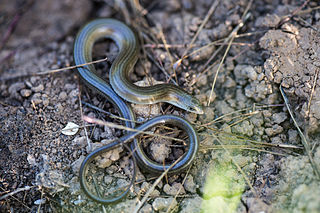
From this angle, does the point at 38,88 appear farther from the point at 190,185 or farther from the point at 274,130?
the point at 274,130

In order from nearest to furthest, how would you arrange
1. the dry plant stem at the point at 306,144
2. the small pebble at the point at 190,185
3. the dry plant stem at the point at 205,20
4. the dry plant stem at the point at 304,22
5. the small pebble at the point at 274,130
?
the dry plant stem at the point at 306,144 → the small pebble at the point at 190,185 → the small pebble at the point at 274,130 → the dry plant stem at the point at 304,22 → the dry plant stem at the point at 205,20

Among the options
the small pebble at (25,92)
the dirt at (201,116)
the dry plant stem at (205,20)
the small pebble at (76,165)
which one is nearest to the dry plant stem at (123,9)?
the dirt at (201,116)

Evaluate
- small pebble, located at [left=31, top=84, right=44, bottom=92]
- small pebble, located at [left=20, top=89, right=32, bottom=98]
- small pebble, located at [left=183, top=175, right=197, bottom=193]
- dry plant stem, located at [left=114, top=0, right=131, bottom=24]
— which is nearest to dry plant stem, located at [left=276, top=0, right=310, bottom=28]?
dry plant stem, located at [left=114, top=0, right=131, bottom=24]

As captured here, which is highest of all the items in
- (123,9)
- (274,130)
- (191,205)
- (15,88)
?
(123,9)

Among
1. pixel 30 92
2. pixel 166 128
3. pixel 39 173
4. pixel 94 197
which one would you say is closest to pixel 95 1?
pixel 30 92

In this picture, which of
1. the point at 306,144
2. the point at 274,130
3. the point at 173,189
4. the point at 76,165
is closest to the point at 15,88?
the point at 76,165

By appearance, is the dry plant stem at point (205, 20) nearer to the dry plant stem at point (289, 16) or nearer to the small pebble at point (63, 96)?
the dry plant stem at point (289, 16)

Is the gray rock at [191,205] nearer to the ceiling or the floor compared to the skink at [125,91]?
nearer to the floor

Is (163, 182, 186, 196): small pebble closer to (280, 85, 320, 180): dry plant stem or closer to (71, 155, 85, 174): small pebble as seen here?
(71, 155, 85, 174): small pebble
